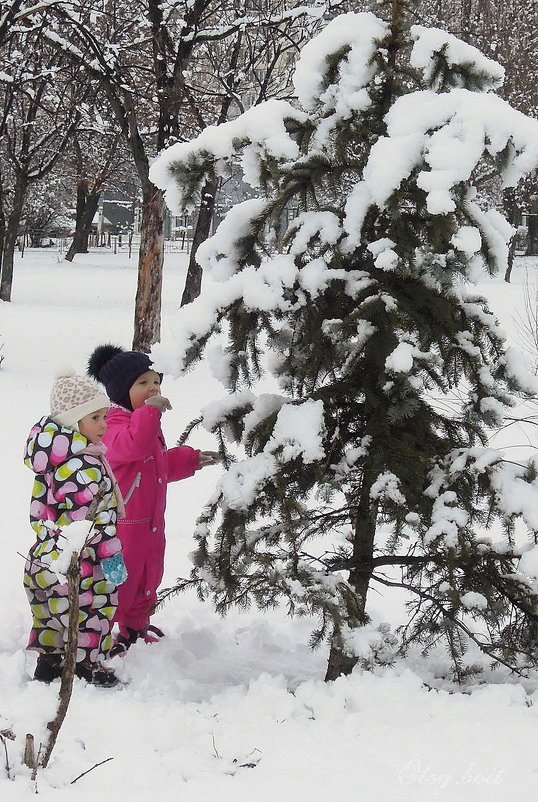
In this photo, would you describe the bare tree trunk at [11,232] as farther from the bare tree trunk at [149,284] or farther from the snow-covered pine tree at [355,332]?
the snow-covered pine tree at [355,332]

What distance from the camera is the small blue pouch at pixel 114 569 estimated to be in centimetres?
355

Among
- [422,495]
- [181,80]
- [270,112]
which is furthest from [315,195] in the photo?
[181,80]

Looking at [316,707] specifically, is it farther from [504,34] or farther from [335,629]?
[504,34]

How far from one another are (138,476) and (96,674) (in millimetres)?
915

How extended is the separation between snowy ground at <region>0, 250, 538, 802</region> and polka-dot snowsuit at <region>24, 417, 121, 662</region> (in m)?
0.21

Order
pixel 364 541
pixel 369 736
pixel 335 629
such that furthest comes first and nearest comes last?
pixel 364 541
pixel 335 629
pixel 369 736

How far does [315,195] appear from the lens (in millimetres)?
3287

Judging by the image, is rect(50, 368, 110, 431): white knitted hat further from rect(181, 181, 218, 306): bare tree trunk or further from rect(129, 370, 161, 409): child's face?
rect(181, 181, 218, 306): bare tree trunk

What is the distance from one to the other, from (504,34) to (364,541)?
1002 inches

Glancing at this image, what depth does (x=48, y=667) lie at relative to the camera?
3.55m

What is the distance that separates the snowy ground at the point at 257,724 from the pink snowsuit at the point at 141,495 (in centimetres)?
25

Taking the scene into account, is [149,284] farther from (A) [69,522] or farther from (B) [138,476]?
(A) [69,522]

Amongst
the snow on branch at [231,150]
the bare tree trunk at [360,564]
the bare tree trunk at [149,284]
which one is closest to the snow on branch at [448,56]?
the snow on branch at [231,150]

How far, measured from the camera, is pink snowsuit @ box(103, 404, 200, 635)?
3887 mm
